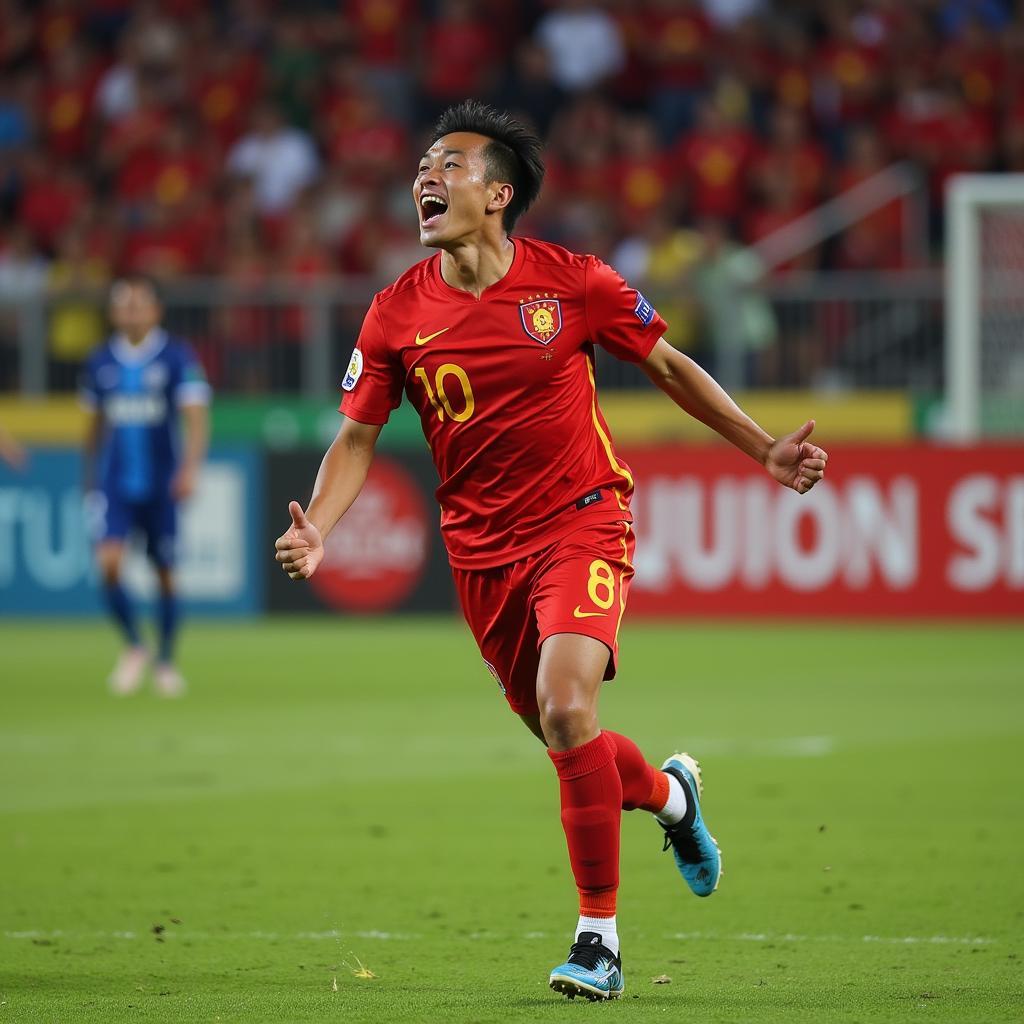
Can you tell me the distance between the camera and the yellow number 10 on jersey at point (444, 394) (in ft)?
Result: 19.3

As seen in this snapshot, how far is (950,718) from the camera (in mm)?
11781

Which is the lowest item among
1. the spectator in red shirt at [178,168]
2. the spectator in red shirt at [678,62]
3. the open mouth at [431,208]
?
the open mouth at [431,208]

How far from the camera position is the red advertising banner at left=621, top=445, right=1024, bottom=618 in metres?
17.0

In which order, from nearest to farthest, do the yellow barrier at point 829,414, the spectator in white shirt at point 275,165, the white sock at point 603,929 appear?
1. the white sock at point 603,929
2. the yellow barrier at point 829,414
3. the spectator in white shirt at point 275,165

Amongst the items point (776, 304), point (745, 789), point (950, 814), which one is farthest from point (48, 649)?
point (950, 814)

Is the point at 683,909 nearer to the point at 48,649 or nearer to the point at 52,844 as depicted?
the point at 52,844

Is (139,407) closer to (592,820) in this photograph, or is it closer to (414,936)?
(414,936)

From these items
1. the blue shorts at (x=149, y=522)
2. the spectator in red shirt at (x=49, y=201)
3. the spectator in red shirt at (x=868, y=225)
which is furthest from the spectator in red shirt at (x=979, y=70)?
the blue shorts at (x=149, y=522)

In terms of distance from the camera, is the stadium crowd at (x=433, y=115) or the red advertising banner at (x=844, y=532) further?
the stadium crowd at (x=433, y=115)

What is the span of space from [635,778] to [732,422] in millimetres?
1073

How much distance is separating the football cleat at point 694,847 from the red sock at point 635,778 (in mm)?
160

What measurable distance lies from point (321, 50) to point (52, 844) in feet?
54.9

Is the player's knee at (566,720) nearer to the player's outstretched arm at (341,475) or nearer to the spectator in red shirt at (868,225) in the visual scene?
the player's outstretched arm at (341,475)

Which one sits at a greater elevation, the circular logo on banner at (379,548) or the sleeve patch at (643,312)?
the sleeve patch at (643,312)
